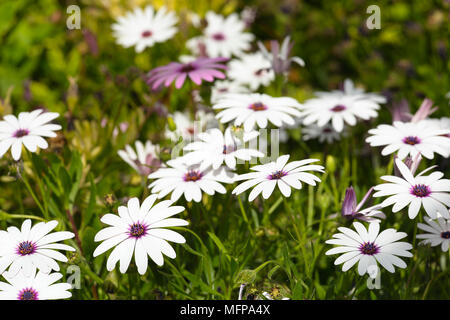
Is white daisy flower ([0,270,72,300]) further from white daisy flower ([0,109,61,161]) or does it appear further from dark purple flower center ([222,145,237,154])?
dark purple flower center ([222,145,237,154])

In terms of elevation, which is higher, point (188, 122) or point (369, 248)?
point (188, 122)

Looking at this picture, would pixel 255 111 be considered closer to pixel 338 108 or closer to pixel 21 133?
pixel 338 108

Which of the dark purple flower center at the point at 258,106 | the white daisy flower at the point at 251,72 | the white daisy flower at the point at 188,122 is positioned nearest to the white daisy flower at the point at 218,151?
the dark purple flower center at the point at 258,106

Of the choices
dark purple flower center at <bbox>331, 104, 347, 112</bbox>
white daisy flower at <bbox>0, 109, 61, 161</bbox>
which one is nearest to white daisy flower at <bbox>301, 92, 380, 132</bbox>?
dark purple flower center at <bbox>331, 104, 347, 112</bbox>

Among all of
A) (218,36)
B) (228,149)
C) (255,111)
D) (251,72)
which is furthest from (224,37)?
(228,149)

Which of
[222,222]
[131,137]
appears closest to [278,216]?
[222,222]
